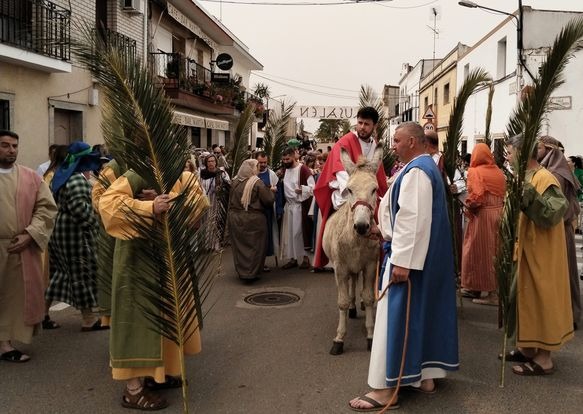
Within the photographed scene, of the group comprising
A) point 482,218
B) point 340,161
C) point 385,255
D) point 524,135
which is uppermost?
point 524,135

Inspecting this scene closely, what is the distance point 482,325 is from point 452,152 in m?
2.14

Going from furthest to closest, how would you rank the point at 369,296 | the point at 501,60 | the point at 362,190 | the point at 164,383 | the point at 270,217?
the point at 501,60 < the point at 270,217 < the point at 369,296 < the point at 362,190 < the point at 164,383

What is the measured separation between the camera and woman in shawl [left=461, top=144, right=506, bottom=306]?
22.8ft

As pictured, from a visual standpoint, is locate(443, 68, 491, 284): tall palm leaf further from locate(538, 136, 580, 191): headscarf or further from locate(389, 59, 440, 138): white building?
locate(389, 59, 440, 138): white building

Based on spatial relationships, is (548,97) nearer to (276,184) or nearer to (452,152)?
(452,152)

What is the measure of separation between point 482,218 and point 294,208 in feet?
11.4

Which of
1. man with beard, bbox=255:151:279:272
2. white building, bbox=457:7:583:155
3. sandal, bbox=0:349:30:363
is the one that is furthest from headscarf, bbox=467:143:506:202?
white building, bbox=457:7:583:155

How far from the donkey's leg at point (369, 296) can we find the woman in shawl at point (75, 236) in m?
2.78

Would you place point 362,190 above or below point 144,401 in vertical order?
above

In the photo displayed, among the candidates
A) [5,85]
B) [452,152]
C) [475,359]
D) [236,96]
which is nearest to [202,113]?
[236,96]

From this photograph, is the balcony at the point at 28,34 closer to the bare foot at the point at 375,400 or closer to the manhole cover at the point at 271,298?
the manhole cover at the point at 271,298

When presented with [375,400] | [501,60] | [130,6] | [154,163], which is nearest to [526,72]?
[501,60]

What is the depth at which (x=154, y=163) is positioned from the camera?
344 cm

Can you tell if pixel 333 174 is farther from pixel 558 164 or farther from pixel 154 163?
pixel 154 163
